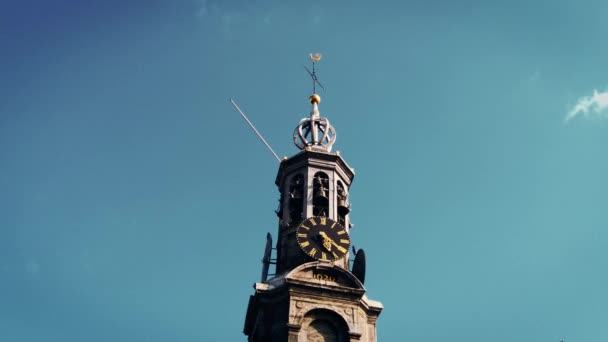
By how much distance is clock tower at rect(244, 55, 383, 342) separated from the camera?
58469 mm

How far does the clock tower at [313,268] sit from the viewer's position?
5847 cm

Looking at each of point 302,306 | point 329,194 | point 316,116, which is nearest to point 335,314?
point 302,306

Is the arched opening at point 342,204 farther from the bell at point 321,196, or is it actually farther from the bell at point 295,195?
the bell at point 295,195

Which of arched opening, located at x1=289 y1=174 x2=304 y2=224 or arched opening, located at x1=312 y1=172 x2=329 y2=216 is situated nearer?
arched opening, located at x1=312 y1=172 x2=329 y2=216

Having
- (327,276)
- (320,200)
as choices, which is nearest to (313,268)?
(327,276)

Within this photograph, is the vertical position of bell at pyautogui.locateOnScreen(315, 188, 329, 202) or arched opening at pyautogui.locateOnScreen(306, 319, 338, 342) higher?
bell at pyautogui.locateOnScreen(315, 188, 329, 202)

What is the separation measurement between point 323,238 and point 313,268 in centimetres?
271

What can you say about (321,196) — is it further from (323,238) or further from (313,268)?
(313,268)

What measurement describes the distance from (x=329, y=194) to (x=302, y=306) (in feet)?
35.2

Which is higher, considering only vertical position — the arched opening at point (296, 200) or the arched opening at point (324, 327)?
the arched opening at point (296, 200)

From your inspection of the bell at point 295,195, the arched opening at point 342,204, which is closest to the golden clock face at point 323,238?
the arched opening at point 342,204

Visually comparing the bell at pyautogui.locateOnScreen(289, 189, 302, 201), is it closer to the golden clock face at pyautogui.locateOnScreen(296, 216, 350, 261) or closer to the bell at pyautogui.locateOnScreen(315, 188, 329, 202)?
the bell at pyautogui.locateOnScreen(315, 188, 329, 202)

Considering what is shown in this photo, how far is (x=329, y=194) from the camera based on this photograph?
66562 mm

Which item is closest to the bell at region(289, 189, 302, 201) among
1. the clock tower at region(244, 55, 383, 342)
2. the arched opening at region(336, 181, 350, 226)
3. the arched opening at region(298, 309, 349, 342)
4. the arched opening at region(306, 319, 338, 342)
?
the clock tower at region(244, 55, 383, 342)
